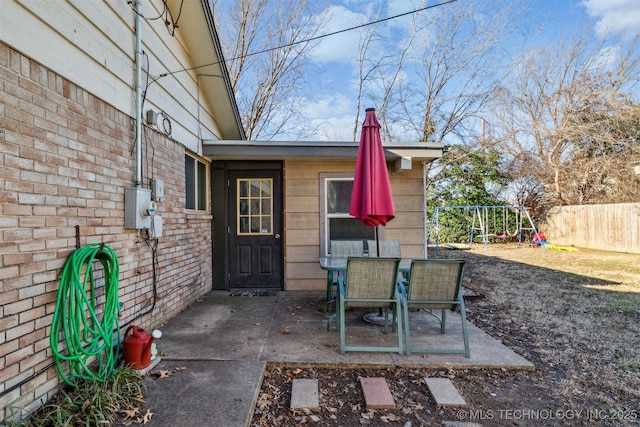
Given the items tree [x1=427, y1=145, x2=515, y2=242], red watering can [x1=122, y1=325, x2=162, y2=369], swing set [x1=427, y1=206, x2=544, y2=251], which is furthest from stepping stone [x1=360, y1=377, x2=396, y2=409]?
tree [x1=427, y1=145, x2=515, y2=242]

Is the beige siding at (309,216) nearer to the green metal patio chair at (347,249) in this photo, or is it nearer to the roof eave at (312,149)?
the roof eave at (312,149)

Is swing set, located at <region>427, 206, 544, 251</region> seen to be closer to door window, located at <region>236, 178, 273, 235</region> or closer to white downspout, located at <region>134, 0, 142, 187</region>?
door window, located at <region>236, 178, 273, 235</region>

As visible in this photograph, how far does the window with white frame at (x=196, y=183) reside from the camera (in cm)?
480

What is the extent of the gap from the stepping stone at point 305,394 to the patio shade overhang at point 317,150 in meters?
3.30

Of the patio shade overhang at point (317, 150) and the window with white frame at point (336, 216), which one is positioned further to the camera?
the window with white frame at point (336, 216)

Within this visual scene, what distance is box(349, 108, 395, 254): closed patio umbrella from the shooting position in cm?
359

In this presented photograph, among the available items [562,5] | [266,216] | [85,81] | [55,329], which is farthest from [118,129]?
[562,5]

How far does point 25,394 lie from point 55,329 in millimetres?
372

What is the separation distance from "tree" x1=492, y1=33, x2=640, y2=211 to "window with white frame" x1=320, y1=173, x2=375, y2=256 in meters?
12.0

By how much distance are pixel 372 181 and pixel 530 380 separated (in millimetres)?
2272

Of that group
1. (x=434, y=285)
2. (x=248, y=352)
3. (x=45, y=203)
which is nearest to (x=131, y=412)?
(x=248, y=352)

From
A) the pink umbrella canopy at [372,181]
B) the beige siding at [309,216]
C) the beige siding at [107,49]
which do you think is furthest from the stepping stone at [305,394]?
the beige siding at [309,216]

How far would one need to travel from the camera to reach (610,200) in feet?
41.8

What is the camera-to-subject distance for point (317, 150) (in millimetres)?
5004
